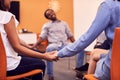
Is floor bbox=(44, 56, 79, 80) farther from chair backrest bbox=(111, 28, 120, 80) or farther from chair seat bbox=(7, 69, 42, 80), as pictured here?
chair backrest bbox=(111, 28, 120, 80)

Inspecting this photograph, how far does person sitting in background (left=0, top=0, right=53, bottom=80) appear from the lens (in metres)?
2.18

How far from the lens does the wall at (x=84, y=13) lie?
281 inches

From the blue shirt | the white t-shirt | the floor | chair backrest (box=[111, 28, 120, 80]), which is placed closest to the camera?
chair backrest (box=[111, 28, 120, 80])

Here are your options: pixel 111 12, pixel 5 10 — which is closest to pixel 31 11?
pixel 5 10

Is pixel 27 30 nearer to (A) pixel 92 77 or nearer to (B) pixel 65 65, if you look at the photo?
(B) pixel 65 65

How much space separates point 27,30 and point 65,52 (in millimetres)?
6457

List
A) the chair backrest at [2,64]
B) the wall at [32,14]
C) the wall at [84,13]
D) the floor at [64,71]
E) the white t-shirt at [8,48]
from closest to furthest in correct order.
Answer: the chair backrest at [2,64], the white t-shirt at [8,48], the floor at [64,71], the wall at [84,13], the wall at [32,14]

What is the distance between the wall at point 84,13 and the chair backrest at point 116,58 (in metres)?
5.26

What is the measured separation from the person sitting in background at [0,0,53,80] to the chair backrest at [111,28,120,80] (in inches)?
29.0

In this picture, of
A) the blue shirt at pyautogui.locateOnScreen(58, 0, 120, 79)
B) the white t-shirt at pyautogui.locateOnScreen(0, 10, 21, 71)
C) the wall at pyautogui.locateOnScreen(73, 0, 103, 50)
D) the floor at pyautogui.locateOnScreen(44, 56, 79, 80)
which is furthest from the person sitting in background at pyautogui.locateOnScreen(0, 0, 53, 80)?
the wall at pyautogui.locateOnScreen(73, 0, 103, 50)

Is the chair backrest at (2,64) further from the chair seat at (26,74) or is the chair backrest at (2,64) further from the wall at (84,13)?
the wall at (84,13)

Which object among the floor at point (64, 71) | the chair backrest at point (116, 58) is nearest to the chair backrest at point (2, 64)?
the chair backrest at point (116, 58)

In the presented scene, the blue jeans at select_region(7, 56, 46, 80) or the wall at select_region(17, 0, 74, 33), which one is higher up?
the wall at select_region(17, 0, 74, 33)

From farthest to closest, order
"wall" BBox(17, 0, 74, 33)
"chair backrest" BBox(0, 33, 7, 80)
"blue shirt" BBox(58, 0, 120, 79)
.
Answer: "wall" BBox(17, 0, 74, 33), "chair backrest" BBox(0, 33, 7, 80), "blue shirt" BBox(58, 0, 120, 79)
